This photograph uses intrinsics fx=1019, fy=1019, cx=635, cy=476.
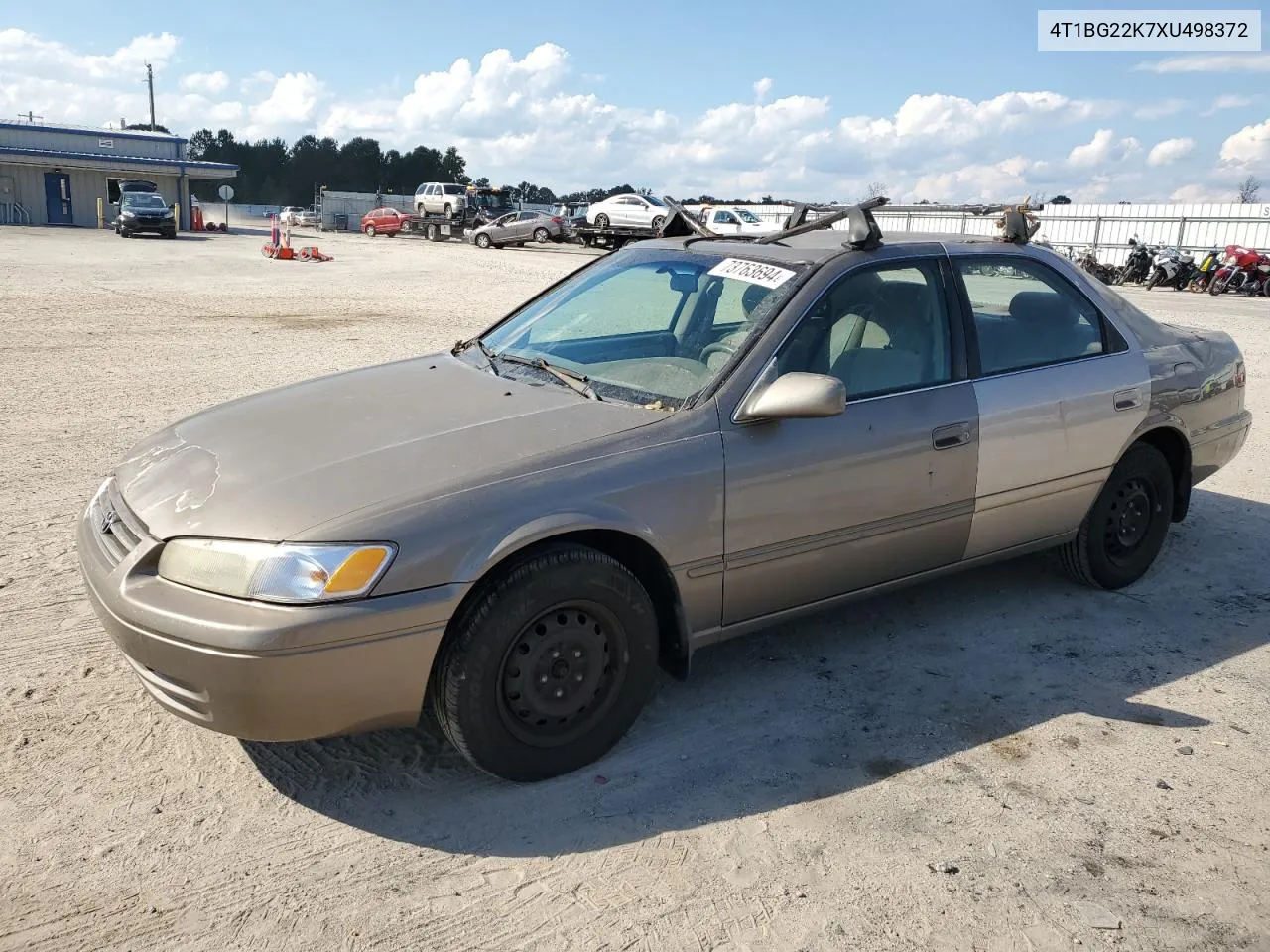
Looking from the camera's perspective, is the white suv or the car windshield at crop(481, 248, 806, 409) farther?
the white suv

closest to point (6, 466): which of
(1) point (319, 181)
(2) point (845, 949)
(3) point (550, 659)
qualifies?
(3) point (550, 659)

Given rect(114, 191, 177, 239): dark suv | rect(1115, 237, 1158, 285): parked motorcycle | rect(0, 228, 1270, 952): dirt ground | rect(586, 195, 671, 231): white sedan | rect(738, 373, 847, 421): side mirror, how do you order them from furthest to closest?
rect(114, 191, 177, 239): dark suv, rect(586, 195, 671, 231): white sedan, rect(1115, 237, 1158, 285): parked motorcycle, rect(738, 373, 847, 421): side mirror, rect(0, 228, 1270, 952): dirt ground

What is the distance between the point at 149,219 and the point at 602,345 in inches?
1432

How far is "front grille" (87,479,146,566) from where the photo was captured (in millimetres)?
3016

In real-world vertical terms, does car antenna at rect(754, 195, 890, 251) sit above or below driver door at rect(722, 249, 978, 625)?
above

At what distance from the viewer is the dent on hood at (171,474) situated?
302 centimetres

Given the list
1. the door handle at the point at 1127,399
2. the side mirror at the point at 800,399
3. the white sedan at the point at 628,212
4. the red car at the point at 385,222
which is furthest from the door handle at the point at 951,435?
the red car at the point at 385,222

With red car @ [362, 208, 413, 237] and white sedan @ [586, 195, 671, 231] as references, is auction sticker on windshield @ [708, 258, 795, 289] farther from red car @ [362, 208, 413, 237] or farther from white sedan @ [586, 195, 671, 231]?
red car @ [362, 208, 413, 237]

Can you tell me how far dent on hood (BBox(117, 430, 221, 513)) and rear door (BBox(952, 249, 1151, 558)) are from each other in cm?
280

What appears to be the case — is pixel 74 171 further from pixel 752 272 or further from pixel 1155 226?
pixel 752 272

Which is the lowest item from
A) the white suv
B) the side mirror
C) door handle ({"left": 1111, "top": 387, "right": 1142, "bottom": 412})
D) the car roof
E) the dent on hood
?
the dent on hood

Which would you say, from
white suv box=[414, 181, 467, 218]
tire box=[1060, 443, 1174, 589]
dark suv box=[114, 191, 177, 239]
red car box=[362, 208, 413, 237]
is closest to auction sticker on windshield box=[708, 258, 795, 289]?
tire box=[1060, 443, 1174, 589]

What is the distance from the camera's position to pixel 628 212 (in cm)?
3516

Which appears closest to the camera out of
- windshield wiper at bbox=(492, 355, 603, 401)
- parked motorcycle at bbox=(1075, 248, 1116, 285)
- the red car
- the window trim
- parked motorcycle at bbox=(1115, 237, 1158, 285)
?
windshield wiper at bbox=(492, 355, 603, 401)
